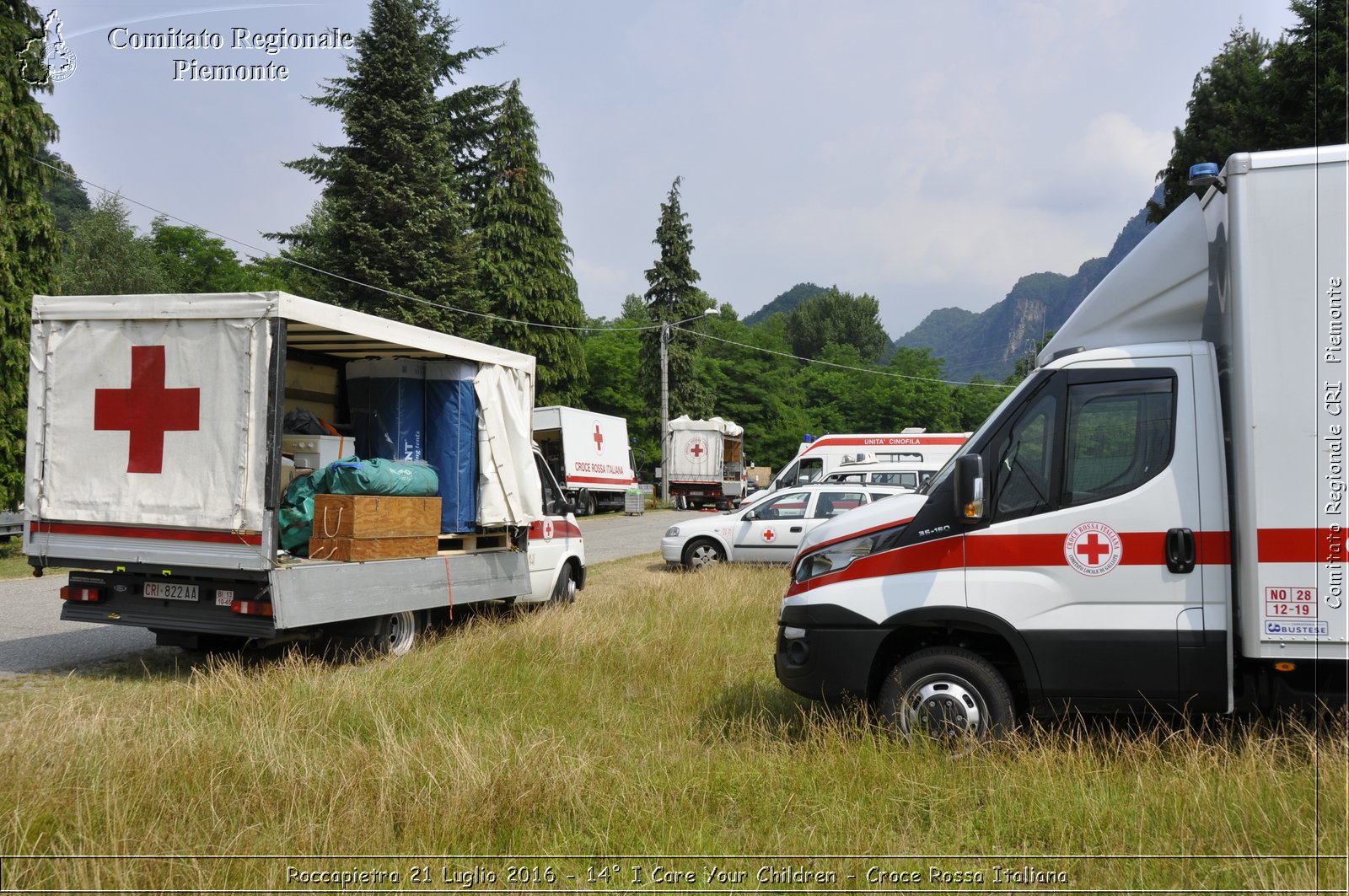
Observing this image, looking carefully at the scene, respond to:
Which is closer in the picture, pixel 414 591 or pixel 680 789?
pixel 680 789

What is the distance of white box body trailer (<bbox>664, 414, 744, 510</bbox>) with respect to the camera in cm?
3991

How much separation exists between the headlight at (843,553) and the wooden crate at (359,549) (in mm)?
3923

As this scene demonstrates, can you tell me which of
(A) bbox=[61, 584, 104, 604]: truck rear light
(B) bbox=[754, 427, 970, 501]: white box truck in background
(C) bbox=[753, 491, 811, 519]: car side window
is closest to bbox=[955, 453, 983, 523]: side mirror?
(A) bbox=[61, 584, 104, 604]: truck rear light

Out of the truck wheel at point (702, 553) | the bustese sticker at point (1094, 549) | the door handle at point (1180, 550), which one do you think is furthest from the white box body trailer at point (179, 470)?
the truck wheel at point (702, 553)

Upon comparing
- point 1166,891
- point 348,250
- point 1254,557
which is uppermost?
point 348,250

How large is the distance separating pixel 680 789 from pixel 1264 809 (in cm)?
263

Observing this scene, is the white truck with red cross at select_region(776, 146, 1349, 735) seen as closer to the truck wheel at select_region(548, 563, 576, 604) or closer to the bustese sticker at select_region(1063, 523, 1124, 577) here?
the bustese sticker at select_region(1063, 523, 1124, 577)

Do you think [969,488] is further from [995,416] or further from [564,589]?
[564,589]

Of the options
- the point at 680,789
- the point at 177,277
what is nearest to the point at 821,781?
the point at 680,789

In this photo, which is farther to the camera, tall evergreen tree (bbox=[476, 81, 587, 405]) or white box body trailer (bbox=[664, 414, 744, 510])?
tall evergreen tree (bbox=[476, 81, 587, 405])

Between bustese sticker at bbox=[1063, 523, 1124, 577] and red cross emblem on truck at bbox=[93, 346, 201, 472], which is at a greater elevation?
red cross emblem on truck at bbox=[93, 346, 201, 472]

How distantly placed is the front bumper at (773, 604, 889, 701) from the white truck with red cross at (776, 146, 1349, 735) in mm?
12

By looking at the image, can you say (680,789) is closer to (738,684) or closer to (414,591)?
(738,684)

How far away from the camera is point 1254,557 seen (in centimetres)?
482
